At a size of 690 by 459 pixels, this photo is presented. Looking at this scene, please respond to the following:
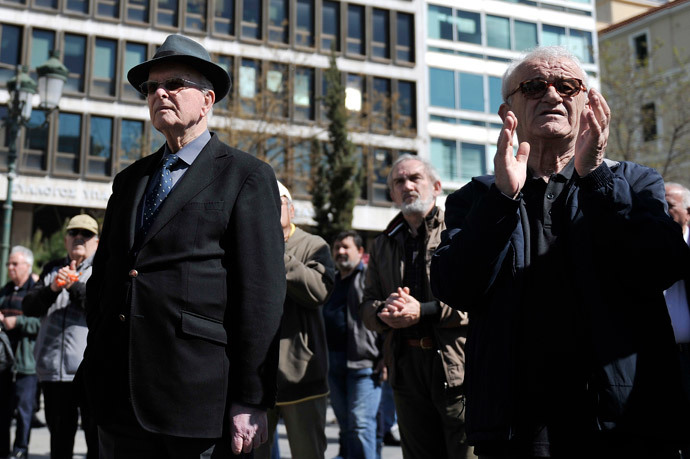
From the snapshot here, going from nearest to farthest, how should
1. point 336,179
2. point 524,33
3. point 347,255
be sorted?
point 347,255 → point 336,179 → point 524,33

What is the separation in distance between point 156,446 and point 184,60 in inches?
62.3

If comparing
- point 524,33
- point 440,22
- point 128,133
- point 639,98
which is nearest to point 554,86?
point 639,98

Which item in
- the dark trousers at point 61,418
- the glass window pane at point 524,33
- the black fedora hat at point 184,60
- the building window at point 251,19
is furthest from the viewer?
the glass window pane at point 524,33

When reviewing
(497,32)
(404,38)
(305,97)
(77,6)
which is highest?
(497,32)

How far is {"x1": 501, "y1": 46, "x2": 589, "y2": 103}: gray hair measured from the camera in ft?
9.88

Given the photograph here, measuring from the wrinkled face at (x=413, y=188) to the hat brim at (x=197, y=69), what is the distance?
6.41 feet

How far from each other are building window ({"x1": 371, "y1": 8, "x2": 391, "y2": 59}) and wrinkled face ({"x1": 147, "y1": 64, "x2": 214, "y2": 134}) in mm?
36466

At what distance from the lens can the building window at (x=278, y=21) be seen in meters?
37.2

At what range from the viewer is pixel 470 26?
4053 centimetres

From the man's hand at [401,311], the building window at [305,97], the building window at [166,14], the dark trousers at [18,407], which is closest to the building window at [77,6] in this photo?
the building window at [166,14]

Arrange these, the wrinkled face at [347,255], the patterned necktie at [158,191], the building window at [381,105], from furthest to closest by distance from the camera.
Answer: the building window at [381,105], the wrinkled face at [347,255], the patterned necktie at [158,191]

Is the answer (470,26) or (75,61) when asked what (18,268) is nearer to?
(75,61)

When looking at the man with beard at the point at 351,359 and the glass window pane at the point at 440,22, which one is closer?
the man with beard at the point at 351,359

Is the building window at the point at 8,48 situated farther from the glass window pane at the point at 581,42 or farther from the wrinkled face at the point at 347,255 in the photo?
the wrinkled face at the point at 347,255
